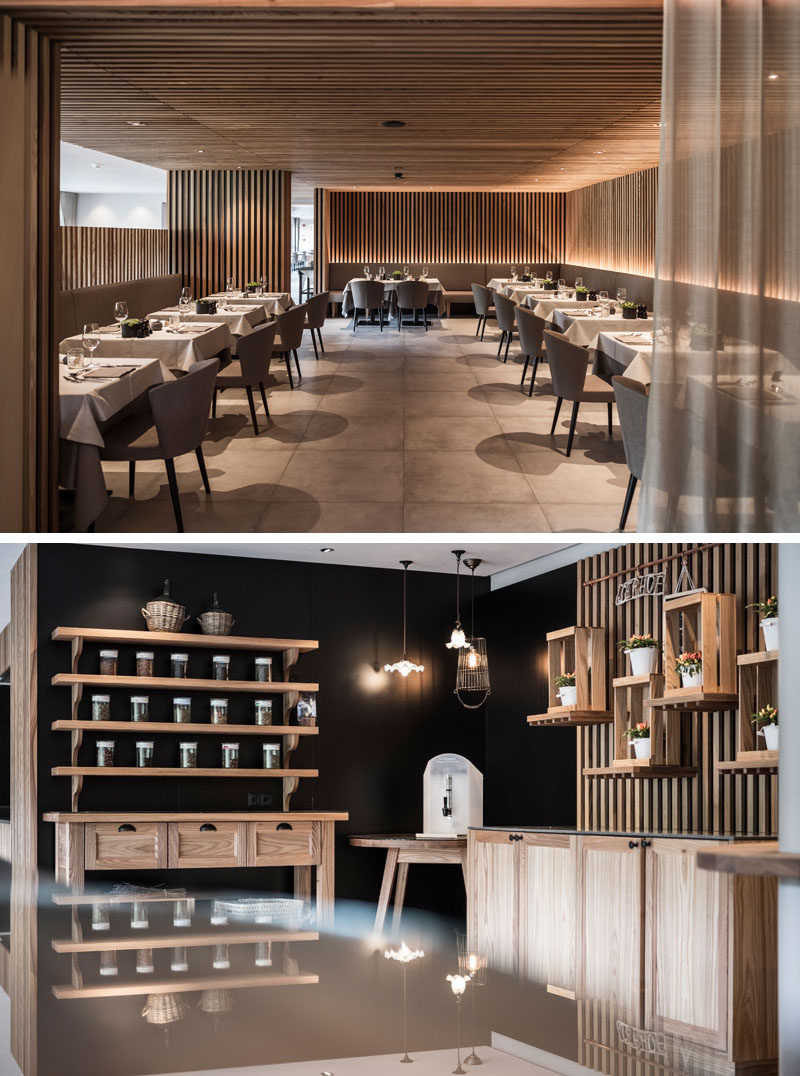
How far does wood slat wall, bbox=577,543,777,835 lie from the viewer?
582 centimetres

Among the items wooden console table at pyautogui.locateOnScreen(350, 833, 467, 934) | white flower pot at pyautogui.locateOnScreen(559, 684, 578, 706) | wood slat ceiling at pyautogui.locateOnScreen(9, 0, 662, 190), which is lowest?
wooden console table at pyautogui.locateOnScreen(350, 833, 467, 934)

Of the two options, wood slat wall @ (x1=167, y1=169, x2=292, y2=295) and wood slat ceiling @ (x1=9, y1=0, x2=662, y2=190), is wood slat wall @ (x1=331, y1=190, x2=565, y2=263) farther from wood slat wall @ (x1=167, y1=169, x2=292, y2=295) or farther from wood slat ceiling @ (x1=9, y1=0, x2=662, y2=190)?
wood slat ceiling @ (x1=9, y1=0, x2=662, y2=190)

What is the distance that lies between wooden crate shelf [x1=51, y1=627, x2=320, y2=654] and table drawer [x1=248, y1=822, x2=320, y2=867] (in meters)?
1.37

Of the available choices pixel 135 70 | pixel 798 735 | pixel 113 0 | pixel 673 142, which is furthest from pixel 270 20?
pixel 798 735

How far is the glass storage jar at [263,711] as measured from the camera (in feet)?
30.6

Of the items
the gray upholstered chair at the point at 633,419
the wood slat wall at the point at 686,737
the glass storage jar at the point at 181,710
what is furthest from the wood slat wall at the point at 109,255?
the gray upholstered chair at the point at 633,419

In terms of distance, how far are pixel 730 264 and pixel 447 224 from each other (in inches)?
804

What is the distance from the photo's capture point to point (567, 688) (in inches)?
300

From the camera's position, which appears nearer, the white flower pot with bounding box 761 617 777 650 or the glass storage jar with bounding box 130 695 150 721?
the white flower pot with bounding box 761 617 777 650

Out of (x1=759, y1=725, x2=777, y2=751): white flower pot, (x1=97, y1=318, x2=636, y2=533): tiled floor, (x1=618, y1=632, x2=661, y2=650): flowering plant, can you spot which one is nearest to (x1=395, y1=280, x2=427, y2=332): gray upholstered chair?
(x1=97, y1=318, x2=636, y2=533): tiled floor

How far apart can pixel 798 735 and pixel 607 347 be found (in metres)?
5.32

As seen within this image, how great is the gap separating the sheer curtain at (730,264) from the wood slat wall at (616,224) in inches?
391

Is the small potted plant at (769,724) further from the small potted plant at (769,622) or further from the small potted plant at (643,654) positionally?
the small potted plant at (643,654)

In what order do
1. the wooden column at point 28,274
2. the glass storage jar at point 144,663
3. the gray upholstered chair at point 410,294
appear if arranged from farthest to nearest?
the gray upholstered chair at point 410,294, the glass storage jar at point 144,663, the wooden column at point 28,274
